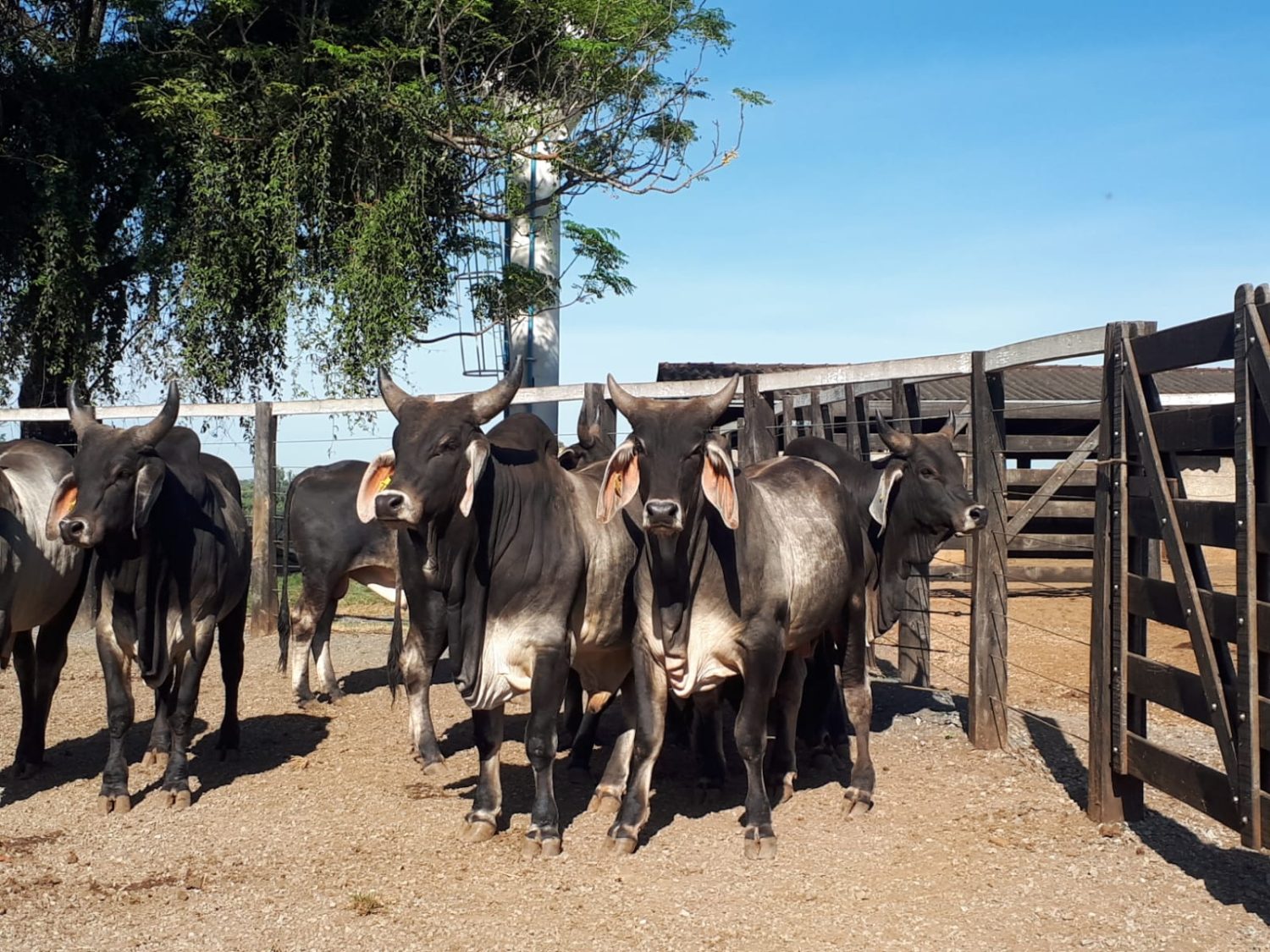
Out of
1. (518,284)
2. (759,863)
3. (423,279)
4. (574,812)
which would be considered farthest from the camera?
(518,284)

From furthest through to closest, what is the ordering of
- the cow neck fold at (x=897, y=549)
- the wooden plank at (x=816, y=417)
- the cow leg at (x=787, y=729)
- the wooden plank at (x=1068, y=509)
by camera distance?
the wooden plank at (x=1068, y=509) < the wooden plank at (x=816, y=417) < the cow neck fold at (x=897, y=549) < the cow leg at (x=787, y=729)

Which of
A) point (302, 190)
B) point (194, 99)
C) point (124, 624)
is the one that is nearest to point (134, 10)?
point (194, 99)

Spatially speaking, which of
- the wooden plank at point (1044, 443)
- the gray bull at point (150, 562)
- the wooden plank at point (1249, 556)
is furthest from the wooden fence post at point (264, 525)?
the wooden plank at point (1249, 556)

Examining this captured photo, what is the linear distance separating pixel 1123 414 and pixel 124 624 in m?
5.21

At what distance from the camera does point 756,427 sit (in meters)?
9.37

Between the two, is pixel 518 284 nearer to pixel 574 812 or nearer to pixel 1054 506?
pixel 1054 506

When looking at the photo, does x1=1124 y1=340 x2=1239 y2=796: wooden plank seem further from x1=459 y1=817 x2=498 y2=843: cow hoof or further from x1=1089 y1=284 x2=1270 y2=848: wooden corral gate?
x1=459 y1=817 x2=498 y2=843: cow hoof

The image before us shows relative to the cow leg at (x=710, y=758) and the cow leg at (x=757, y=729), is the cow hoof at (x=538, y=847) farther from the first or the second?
the cow leg at (x=710, y=758)

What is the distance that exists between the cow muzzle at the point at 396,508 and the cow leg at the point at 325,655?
4.31 meters

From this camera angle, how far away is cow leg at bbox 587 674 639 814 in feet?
21.8

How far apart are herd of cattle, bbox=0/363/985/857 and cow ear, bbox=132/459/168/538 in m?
0.01

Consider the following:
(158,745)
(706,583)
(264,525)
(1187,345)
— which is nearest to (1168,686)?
(1187,345)

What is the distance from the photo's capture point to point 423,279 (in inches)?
694

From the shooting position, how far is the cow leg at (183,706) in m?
6.85
